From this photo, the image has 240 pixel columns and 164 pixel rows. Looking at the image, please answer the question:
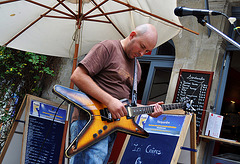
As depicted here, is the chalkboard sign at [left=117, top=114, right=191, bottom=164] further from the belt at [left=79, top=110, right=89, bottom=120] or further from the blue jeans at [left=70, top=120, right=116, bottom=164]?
the belt at [left=79, top=110, right=89, bottom=120]

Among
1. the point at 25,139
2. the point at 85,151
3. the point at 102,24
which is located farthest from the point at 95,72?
the point at 25,139

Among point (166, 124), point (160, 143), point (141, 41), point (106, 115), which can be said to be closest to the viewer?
point (106, 115)

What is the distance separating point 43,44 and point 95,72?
→ 1.98 m

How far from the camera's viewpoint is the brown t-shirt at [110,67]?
6.54 ft

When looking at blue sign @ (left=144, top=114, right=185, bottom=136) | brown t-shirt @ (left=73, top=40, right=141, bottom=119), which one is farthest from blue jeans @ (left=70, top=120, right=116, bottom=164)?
blue sign @ (left=144, top=114, right=185, bottom=136)

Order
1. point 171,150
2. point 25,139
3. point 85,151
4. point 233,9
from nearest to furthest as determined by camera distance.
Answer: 1. point 85,151
2. point 171,150
3. point 25,139
4. point 233,9

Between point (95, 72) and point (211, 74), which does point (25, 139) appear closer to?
point (95, 72)

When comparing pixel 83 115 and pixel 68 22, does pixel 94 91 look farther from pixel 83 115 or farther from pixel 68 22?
pixel 68 22

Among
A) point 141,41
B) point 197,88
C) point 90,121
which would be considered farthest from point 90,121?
point 197,88

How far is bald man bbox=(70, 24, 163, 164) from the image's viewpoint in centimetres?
197

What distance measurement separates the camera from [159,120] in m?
3.37

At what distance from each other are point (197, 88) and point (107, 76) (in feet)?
→ 6.46

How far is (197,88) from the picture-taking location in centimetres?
374

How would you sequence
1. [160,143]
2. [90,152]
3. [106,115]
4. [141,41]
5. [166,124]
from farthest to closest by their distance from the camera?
[166,124] < [160,143] < [141,41] < [106,115] < [90,152]
